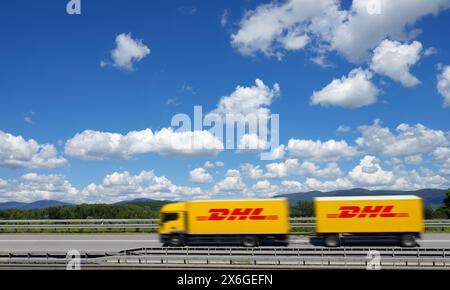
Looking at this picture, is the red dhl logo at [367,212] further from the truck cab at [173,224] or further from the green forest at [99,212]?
the truck cab at [173,224]

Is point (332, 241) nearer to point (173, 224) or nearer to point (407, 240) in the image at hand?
point (407, 240)

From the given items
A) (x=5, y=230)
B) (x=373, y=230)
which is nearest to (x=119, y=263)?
(x=373, y=230)

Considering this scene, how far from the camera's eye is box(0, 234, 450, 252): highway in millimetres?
25547

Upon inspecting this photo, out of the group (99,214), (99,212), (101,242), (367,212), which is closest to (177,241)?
(101,242)

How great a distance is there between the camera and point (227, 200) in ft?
84.1

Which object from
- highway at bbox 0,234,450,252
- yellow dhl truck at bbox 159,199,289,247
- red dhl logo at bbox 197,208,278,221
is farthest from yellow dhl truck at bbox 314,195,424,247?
red dhl logo at bbox 197,208,278,221

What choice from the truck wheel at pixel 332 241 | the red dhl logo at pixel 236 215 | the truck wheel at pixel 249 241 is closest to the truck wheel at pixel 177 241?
the red dhl logo at pixel 236 215

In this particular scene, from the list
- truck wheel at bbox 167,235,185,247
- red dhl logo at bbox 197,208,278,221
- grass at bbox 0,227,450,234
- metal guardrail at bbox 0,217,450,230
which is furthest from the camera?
grass at bbox 0,227,450,234

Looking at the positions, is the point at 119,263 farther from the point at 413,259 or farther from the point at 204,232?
the point at 413,259

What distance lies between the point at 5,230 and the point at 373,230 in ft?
113

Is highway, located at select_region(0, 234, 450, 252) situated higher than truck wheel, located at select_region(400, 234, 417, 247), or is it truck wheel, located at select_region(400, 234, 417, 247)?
truck wheel, located at select_region(400, 234, 417, 247)

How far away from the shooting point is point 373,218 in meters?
24.0

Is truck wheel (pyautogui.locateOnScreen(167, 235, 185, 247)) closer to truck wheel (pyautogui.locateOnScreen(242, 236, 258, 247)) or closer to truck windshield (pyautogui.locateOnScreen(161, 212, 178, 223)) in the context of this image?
truck windshield (pyautogui.locateOnScreen(161, 212, 178, 223))

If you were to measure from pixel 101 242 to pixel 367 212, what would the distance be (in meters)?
19.8
